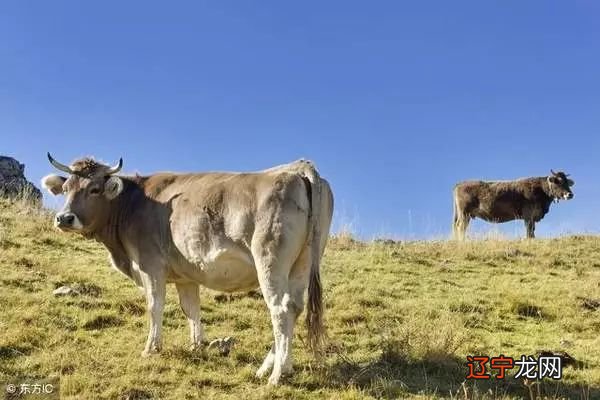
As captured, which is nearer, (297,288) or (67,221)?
(297,288)

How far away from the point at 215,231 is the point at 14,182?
53.8 ft

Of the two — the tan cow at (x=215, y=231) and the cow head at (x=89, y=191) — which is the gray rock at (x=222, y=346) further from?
the cow head at (x=89, y=191)

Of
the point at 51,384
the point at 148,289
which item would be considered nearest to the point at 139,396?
the point at 51,384

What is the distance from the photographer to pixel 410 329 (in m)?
9.80

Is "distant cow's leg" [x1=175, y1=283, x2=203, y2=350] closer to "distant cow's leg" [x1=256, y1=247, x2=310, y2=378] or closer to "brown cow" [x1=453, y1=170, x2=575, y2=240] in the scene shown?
"distant cow's leg" [x1=256, y1=247, x2=310, y2=378]

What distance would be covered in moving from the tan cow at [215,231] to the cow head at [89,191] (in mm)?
14

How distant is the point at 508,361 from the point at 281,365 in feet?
9.98

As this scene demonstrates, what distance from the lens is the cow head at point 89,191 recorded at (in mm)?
9633

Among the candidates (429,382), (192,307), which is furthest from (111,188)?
(429,382)

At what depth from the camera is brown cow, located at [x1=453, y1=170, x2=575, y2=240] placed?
25391 millimetres

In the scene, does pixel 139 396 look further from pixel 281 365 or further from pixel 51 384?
pixel 281 365

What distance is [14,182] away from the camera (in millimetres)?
22516

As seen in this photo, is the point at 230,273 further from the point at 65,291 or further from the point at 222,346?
the point at 65,291

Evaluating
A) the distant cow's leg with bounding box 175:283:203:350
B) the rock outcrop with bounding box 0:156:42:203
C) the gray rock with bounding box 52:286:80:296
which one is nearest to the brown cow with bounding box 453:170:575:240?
the rock outcrop with bounding box 0:156:42:203
